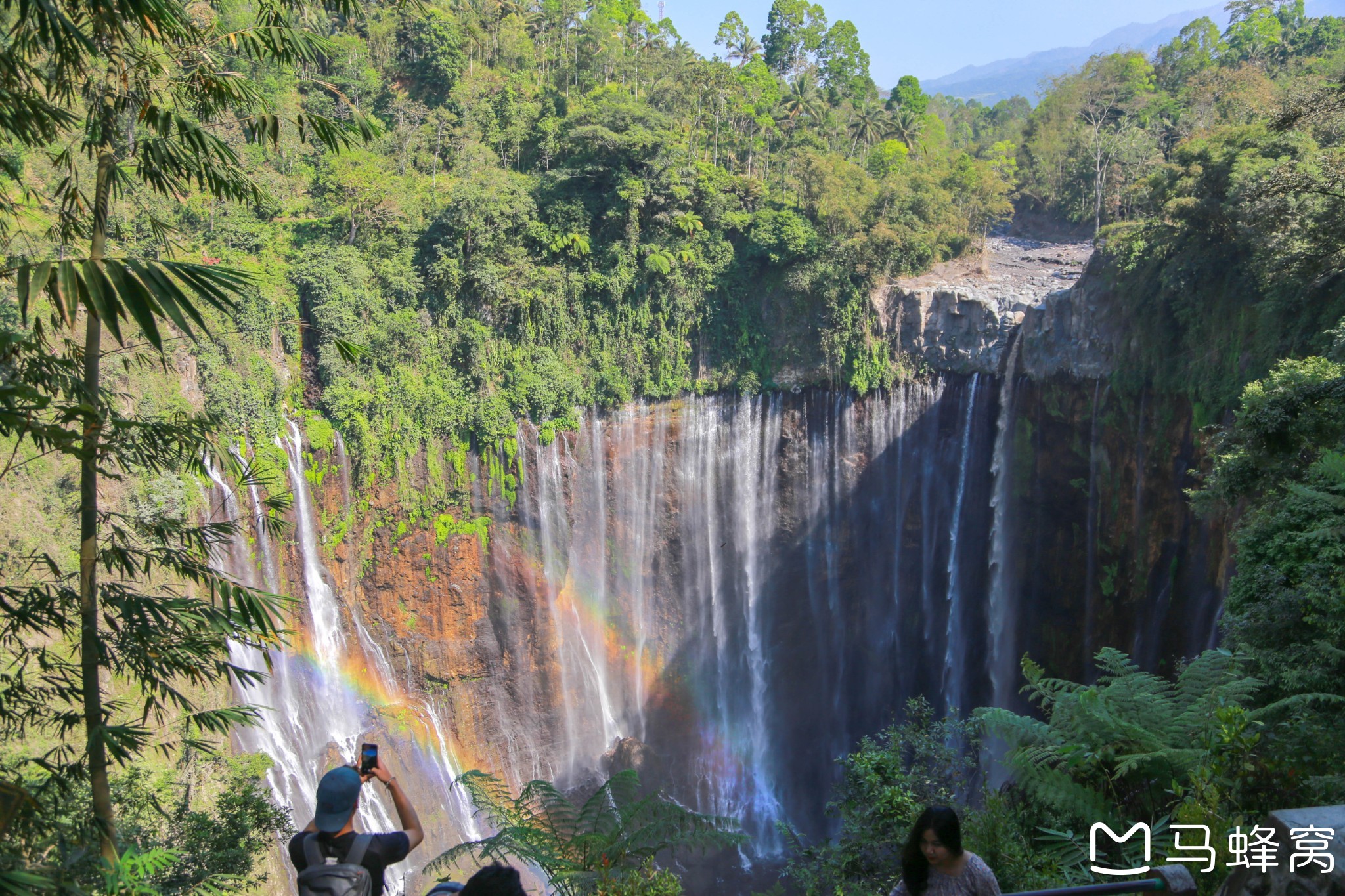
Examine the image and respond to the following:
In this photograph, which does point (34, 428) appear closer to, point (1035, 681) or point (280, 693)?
point (1035, 681)

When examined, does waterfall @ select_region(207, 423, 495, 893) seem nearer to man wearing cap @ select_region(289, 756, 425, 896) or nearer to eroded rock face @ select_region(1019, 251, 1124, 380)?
man wearing cap @ select_region(289, 756, 425, 896)

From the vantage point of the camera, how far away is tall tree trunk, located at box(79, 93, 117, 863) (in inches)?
147

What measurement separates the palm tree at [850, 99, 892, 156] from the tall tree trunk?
2797cm

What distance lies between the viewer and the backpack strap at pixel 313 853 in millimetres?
3324

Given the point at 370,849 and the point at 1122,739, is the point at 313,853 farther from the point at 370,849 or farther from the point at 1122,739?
the point at 1122,739

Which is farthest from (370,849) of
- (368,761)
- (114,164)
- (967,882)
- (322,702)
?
(322,702)

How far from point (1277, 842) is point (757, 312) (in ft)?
62.0

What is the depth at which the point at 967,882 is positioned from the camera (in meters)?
3.05

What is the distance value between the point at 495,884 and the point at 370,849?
36.0 inches

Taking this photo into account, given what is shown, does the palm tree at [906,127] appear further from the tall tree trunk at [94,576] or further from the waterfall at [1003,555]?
the tall tree trunk at [94,576]

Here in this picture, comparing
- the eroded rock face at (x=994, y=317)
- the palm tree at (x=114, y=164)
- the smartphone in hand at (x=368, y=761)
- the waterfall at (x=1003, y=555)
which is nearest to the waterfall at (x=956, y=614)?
the waterfall at (x=1003, y=555)

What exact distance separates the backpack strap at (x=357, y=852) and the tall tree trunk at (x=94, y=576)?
1.28 m

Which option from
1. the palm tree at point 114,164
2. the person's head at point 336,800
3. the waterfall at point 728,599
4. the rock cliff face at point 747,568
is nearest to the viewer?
the palm tree at point 114,164

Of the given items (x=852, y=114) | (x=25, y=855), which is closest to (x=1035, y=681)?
(x=25, y=855)
